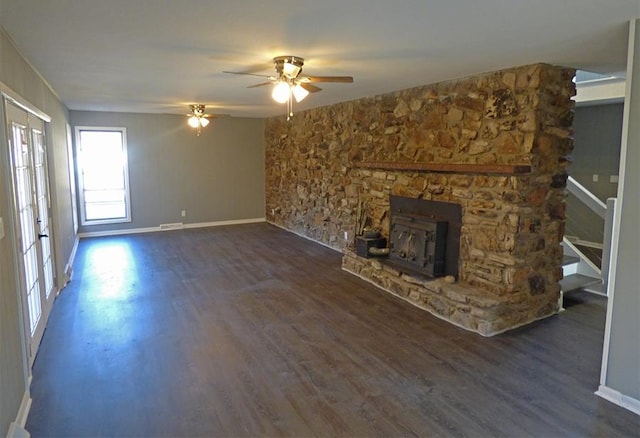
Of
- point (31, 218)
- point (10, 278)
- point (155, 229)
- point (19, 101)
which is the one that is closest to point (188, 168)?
point (155, 229)

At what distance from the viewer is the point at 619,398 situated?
2.63 meters

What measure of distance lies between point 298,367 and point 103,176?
6708mm

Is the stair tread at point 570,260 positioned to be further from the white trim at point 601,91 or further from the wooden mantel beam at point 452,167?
the white trim at point 601,91

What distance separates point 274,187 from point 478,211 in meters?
5.59

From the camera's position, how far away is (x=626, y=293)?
2.55 meters

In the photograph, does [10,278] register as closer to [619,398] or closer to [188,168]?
[619,398]

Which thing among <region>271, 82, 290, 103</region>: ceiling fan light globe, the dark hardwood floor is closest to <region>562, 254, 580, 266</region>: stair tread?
the dark hardwood floor

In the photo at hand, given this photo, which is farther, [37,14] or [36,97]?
[36,97]

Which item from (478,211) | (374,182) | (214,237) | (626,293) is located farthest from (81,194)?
(626,293)

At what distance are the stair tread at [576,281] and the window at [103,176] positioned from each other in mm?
7596

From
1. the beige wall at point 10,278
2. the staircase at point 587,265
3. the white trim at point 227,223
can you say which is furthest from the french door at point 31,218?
the staircase at point 587,265

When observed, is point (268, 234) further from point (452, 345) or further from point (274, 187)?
point (452, 345)

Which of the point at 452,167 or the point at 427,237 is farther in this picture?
the point at 427,237

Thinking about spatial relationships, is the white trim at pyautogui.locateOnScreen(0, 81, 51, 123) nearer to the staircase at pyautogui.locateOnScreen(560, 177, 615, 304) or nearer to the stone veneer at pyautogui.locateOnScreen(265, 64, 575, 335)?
the stone veneer at pyautogui.locateOnScreen(265, 64, 575, 335)
